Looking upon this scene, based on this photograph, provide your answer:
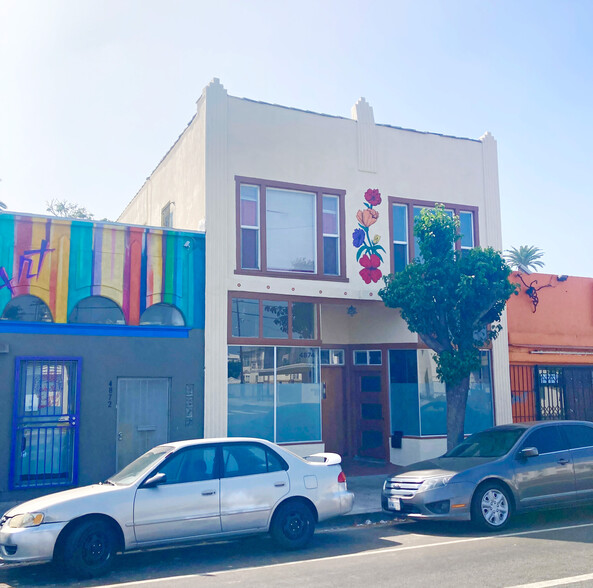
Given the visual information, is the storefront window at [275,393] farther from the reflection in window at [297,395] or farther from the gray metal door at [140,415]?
the gray metal door at [140,415]

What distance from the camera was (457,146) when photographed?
1698 centimetres

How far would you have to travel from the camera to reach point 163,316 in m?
13.5

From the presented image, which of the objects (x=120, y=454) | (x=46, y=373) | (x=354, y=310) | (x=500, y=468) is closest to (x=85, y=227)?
(x=46, y=373)

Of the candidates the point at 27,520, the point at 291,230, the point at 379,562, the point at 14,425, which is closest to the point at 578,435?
the point at 379,562

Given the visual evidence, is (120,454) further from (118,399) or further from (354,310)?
(354,310)

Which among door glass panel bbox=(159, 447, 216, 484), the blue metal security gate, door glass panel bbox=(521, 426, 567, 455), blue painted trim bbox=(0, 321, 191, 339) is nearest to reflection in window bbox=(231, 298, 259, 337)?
blue painted trim bbox=(0, 321, 191, 339)

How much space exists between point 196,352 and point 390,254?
5.17 meters

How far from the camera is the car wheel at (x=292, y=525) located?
848 centimetres

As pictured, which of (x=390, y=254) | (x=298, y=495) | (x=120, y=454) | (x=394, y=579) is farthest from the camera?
(x=390, y=254)

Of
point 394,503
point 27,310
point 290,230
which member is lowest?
point 394,503

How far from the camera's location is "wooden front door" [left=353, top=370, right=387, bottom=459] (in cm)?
1658

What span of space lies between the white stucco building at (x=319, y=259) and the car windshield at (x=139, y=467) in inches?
178

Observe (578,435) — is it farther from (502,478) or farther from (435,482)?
(435,482)

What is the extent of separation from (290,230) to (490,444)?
21.6 feet
